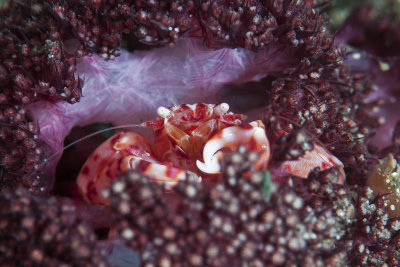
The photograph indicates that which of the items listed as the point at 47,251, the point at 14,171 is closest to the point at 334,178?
the point at 47,251

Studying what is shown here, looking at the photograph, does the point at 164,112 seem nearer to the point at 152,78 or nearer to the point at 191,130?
the point at 191,130

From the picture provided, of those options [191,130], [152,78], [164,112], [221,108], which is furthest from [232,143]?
[152,78]

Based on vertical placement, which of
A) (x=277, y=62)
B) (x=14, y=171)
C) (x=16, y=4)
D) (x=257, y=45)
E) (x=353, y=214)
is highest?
Result: (x=16, y=4)

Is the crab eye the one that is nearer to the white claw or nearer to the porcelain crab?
the porcelain crab

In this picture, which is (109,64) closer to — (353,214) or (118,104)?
(118,104)

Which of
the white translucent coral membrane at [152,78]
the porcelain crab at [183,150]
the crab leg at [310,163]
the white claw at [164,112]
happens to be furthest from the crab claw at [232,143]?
the white translucent coral membrane at [152,78]

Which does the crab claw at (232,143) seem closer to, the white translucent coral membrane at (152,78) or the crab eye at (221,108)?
the crab eye at (221,108)
